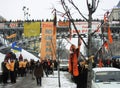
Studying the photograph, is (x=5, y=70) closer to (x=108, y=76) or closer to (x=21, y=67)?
(x=21, y=67)

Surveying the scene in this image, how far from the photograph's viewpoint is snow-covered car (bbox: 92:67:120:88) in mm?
18062

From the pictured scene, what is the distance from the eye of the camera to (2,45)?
53125mm

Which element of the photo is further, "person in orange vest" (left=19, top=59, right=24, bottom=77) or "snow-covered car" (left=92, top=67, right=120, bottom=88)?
"person in orange vest" (left=19, top=59, right=24, bottom=77)

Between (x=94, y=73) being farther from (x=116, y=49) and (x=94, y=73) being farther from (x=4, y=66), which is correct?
(x=116, y=49)

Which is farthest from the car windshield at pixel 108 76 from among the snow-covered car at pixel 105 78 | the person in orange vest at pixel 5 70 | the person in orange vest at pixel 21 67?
the person in orange vest at pixel 21 67

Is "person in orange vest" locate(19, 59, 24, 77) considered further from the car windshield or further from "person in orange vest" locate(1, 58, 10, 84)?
the car windshield

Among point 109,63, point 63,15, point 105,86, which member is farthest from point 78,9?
point 109,63

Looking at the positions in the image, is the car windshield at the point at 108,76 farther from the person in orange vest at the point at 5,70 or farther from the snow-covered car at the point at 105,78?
the person in orange vest at the point at 5,70

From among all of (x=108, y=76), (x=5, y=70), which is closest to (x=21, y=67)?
(x=5, y=70)

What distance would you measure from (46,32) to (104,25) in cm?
3187

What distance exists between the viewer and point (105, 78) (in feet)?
62.3

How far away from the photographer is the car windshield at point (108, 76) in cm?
1888

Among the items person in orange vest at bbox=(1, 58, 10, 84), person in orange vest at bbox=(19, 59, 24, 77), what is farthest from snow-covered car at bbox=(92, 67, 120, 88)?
person in orange vest at bbox=(19, 59, 24, 77)

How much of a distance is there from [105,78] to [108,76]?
0.60ft
